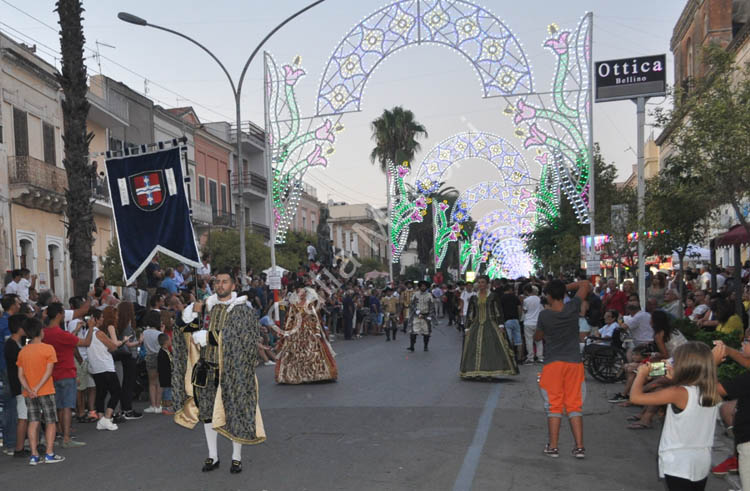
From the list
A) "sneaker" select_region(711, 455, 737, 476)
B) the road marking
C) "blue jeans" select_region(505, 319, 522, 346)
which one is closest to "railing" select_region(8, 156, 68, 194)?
"blue jeans" select_region(505, 319, 522, 346)

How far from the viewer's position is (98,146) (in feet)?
102

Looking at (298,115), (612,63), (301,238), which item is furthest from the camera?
(301,238)

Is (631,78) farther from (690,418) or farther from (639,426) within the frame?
(690,418)

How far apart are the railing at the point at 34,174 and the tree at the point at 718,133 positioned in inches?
730

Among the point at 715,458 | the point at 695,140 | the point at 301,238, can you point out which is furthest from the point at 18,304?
the point at 301,238

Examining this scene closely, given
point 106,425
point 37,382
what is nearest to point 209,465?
point 37,382

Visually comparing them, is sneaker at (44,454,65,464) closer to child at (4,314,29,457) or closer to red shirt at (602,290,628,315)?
child at (4,314,29,457)

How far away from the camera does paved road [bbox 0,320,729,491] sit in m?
7.14

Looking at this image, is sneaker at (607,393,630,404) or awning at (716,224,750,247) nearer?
sneaker at (607,393,630,404)

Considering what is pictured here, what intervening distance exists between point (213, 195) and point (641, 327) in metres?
33.9

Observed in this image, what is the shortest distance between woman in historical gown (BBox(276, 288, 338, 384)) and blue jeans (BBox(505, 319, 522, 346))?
4.21m

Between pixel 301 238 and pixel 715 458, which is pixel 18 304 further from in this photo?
pixel 301 238

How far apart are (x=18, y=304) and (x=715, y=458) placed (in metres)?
7.74

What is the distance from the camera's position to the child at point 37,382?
8531 mm
